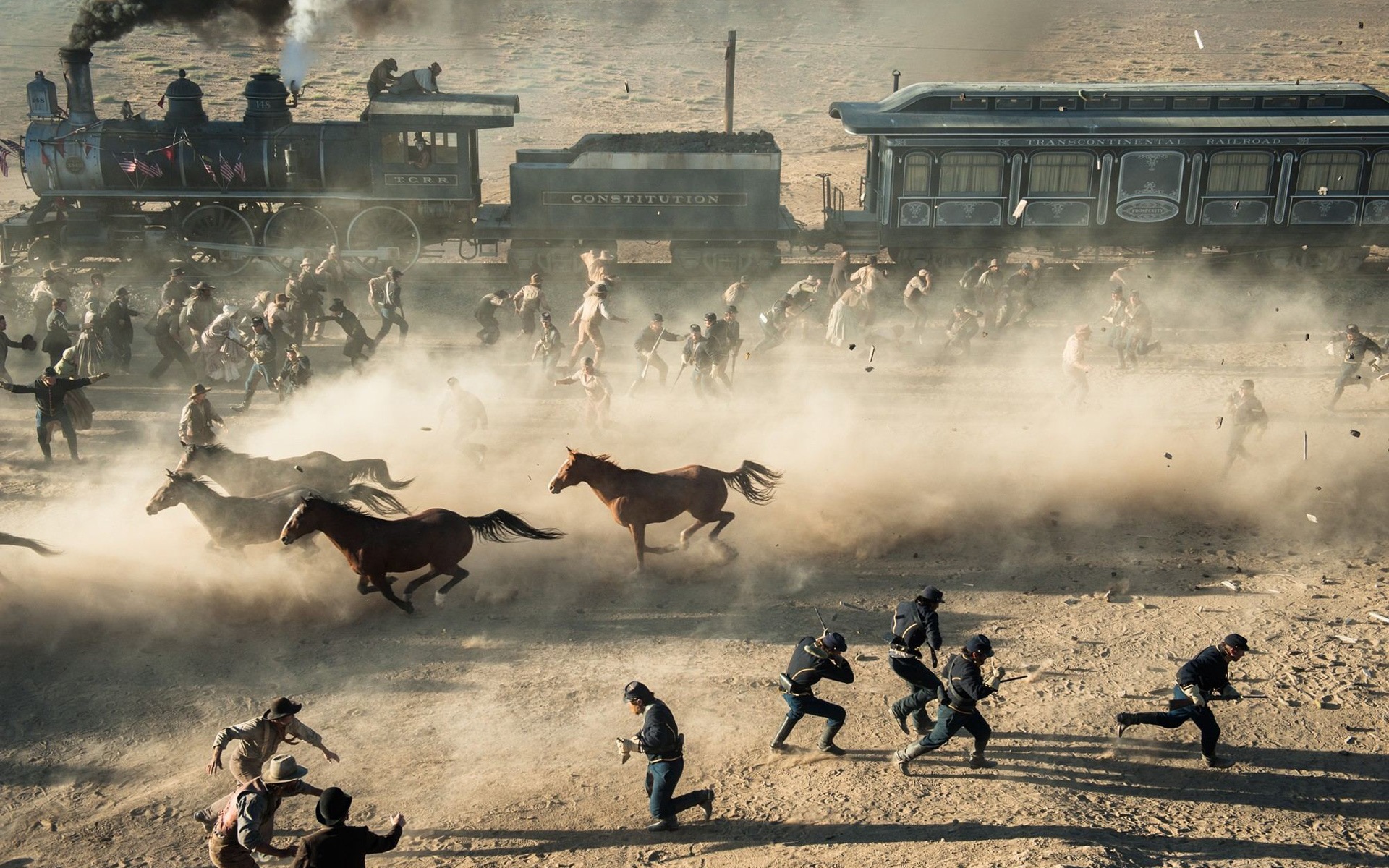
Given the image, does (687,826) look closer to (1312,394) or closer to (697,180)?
(1312,394)

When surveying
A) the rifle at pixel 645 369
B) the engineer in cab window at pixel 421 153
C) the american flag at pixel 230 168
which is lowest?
the rifle at pixel 645 369

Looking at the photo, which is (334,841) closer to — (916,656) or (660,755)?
(660,755)

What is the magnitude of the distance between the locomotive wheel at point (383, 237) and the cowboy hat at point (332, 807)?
1831 centimetres

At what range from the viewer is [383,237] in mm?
23750

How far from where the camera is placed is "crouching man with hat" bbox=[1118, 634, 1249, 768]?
8703 mm

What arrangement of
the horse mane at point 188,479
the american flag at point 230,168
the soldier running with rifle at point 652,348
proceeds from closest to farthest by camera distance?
the horse mane at point 188,479, the soldier running with rifle at point 652,348, the american flag at point 230,168

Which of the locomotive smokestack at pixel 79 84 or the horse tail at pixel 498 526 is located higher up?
the locomotive smokestack at pixel 79 84

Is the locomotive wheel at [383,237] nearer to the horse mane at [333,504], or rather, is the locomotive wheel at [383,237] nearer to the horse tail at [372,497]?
the horse tail at [372,497]

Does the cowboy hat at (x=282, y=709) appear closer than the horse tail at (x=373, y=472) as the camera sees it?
Yes

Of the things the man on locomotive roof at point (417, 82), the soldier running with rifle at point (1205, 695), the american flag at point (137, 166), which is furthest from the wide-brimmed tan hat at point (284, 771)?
the man on locomotive roof at point (417, 82)

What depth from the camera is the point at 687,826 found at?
321 inches

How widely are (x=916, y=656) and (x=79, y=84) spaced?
21.3 m

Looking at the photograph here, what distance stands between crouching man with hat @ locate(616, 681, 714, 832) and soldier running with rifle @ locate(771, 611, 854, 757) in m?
0.97

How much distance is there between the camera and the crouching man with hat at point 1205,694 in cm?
870
